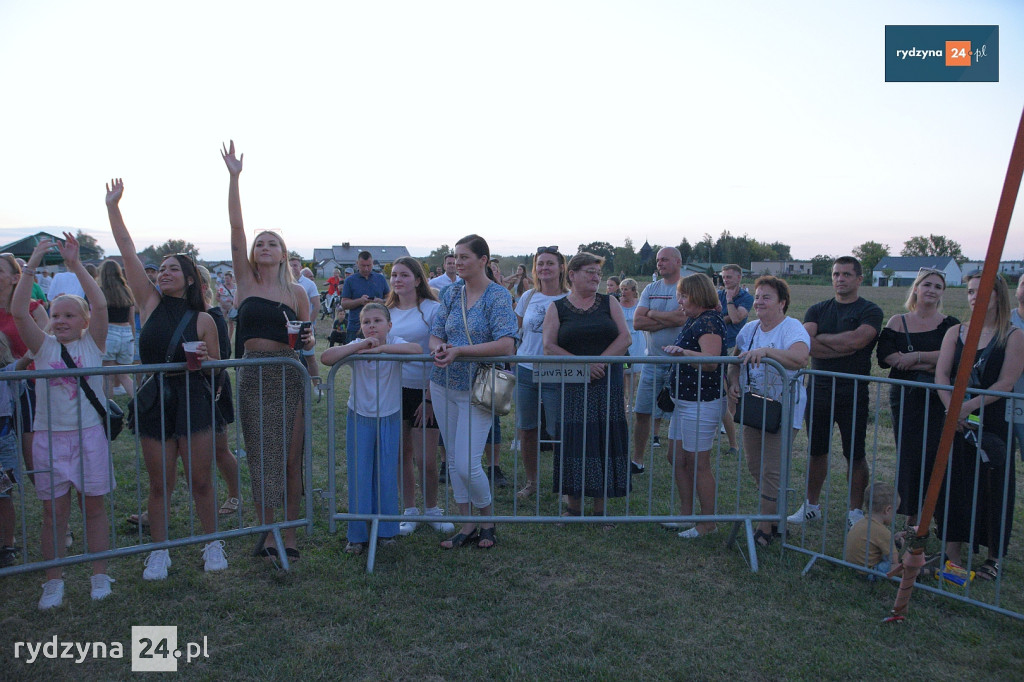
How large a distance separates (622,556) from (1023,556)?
2.64 meters

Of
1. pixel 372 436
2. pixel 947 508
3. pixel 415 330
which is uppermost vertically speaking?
pixel 415 330

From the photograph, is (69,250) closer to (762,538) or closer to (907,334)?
(762,538)

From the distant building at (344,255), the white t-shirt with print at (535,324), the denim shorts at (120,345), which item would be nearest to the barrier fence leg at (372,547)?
the white t-shirt with print at (535,324)

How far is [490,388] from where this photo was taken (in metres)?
4.40

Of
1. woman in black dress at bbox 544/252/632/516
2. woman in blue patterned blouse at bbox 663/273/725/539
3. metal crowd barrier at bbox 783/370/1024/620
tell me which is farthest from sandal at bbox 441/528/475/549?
metal crowd barrier at bbox 783/370/1024/620

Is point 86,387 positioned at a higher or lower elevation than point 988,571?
higher

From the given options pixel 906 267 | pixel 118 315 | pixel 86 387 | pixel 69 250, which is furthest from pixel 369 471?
pixel 906 267

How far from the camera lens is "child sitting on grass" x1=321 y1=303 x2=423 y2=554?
4449 millimetres

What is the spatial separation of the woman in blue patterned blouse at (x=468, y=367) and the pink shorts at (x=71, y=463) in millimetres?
1974

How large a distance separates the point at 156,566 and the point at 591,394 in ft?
9.72

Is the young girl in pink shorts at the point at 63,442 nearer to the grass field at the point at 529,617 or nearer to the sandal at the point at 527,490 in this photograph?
the grass field at the point at 529,617

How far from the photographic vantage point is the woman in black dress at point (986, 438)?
4047 mm

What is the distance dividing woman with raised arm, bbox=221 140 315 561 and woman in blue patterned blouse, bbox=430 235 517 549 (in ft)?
2.94

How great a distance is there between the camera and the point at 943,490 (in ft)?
14.1
